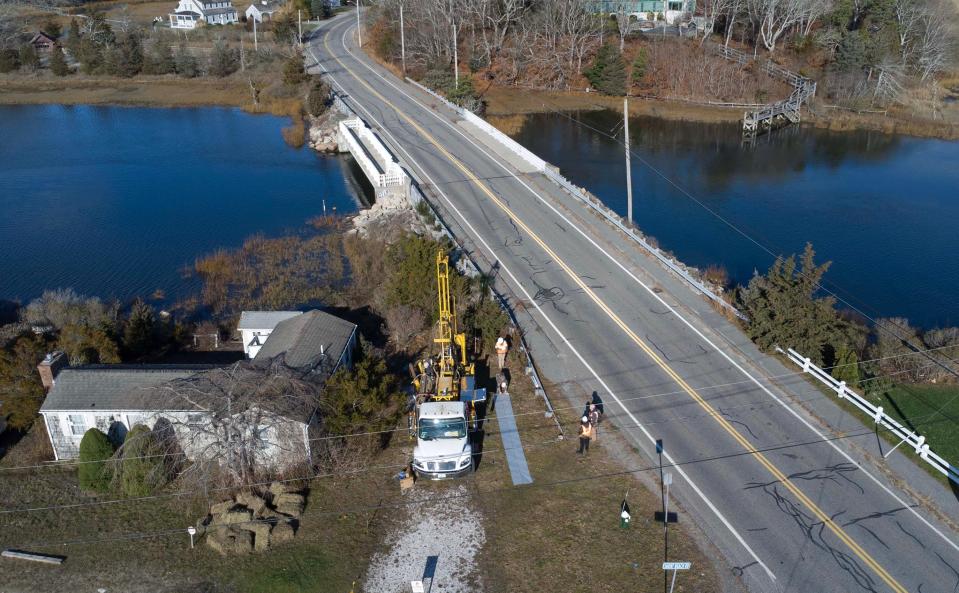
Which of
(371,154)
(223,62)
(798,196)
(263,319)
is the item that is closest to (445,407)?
(263,319)

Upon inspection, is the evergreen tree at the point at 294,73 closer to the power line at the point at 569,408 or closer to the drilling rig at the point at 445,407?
the drilling rig at the point at 445,407

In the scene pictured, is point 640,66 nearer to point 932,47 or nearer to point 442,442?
point 932,47

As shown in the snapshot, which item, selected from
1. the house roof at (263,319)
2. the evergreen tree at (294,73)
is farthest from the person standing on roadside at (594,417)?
the evergreen tree at (294,73)

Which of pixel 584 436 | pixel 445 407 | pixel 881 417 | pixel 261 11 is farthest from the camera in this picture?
pixel 261 11

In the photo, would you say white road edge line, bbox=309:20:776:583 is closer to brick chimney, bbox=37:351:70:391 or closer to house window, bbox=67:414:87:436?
house window, bbox=67:414:87:436

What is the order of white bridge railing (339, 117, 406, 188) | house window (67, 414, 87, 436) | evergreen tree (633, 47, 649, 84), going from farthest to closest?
evergreen tree (633, 47, 649, 84) → white bridge railing (339, 117, 406, 188) → house window (67, 414, 87, 436)

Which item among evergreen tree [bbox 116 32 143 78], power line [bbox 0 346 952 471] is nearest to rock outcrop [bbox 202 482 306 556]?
power line [bbox 0 346 952 471]
